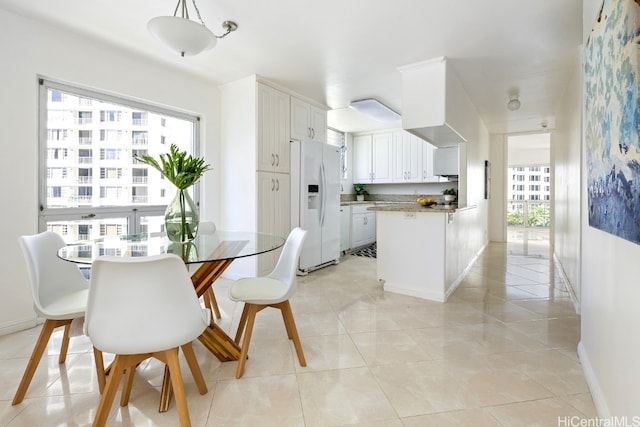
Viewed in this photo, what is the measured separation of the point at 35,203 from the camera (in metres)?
2.51

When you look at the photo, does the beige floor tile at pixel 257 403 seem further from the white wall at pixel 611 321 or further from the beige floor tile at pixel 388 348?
Answer: the white wall at pixel 611 321

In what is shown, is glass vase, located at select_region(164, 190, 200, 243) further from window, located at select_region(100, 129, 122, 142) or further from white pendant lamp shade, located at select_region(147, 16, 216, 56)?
window, located at select_region(100, 129, 122, 142)

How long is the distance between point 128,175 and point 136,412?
8.19 ft

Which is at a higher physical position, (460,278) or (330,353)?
(460,278)

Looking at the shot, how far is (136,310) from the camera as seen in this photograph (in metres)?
1.23

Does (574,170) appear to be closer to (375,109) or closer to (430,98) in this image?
(430,98)

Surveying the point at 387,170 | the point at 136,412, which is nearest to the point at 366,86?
the point at 387,170

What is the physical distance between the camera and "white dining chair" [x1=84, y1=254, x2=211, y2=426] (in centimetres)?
120

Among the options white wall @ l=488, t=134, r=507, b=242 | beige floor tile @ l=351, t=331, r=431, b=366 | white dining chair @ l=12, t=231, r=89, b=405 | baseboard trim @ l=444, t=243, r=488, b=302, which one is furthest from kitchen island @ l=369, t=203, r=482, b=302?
white wall @ l=488, t=134, r=507, b=242

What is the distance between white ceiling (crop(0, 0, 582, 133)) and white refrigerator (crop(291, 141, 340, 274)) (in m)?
0.88

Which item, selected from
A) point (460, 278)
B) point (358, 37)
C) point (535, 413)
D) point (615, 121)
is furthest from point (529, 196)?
point (615, 121)

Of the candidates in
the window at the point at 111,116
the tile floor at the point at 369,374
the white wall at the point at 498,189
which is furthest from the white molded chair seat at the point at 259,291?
the white wall at the point at 498,189

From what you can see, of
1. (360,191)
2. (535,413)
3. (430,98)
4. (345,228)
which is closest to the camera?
(535,413)

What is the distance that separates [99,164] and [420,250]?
10.9 ft
